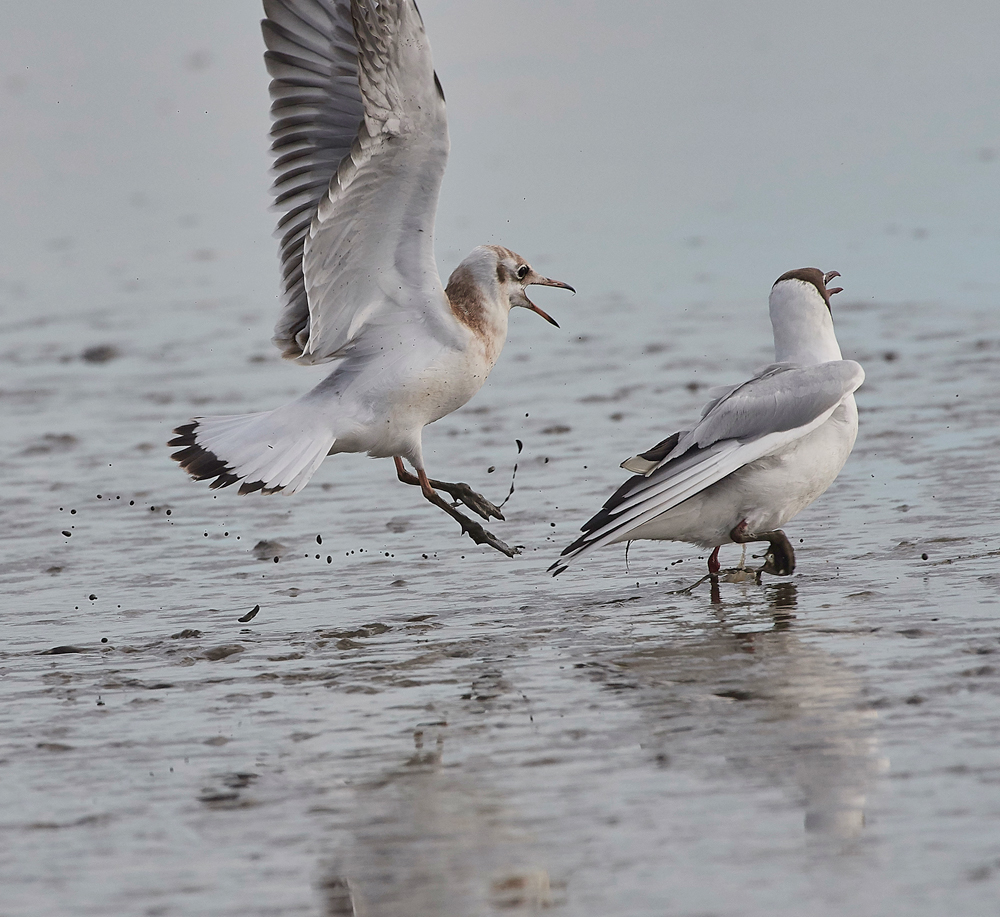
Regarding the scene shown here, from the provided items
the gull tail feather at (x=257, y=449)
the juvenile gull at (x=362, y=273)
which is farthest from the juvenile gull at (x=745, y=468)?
the gull tail feather at (x=257, y=449)

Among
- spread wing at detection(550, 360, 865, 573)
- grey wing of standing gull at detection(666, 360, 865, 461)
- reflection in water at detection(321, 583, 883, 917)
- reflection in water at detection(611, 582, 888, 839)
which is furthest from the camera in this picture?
grey wing of standing gull at detection(666, 360, 865, 461)

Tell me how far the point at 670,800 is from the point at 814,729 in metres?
0.68

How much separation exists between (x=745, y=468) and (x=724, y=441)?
19 centimetres

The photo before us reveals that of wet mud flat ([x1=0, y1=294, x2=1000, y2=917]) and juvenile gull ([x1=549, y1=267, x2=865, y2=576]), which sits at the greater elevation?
juvenile gull ([x1=549, y1=267, x2=865, y2=576])

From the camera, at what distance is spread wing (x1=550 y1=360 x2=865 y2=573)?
23.2 ft

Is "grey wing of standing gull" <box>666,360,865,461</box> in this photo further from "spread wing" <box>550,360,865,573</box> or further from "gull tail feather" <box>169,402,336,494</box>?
"gull tail feather" <box>169,402,336,494</box>

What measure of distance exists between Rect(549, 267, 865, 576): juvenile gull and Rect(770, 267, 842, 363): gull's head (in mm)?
201

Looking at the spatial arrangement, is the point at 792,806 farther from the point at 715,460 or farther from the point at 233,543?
the point at 233,543

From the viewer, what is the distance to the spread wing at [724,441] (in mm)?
7059

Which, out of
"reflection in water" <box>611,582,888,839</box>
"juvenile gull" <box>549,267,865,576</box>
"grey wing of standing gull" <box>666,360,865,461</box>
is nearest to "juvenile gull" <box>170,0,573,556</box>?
"juvenile gull" <box>549,267,865,576</box>

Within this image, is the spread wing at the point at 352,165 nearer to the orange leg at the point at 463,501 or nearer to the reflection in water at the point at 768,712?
the orange leg at the point at 463,501

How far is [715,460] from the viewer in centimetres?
711

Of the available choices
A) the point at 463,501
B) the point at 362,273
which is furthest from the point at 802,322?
the point at 362,273

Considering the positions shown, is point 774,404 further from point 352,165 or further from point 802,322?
point 352,165
